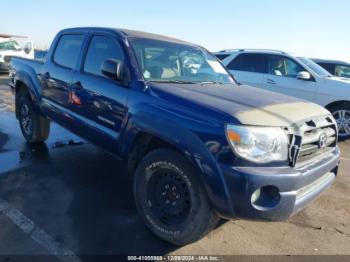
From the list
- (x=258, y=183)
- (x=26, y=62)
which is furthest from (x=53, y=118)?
(x=258, y=183)

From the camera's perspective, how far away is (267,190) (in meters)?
2.53

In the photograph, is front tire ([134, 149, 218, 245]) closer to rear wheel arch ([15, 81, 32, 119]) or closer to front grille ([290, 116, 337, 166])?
front grille ([290, 116, 337, 166])

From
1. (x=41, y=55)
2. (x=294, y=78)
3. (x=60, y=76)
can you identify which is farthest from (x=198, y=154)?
(x=294, y=78)

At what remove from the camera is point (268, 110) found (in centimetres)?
281

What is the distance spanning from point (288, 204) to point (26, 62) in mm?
4620

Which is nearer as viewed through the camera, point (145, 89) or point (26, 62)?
point (145, 89)

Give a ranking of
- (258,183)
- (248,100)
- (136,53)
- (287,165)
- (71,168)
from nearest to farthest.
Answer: (258,183)
(287,165)
(248,100)
(136,53)
(71,168)

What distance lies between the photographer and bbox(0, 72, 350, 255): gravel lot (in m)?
2.96

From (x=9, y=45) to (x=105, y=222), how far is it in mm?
17164

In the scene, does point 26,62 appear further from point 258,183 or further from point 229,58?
point 229,58

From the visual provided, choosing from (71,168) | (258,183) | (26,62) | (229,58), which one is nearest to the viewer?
(258,183)

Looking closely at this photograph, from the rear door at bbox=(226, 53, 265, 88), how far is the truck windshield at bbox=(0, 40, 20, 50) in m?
13.4

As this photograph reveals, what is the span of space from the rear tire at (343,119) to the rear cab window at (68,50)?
5681mm

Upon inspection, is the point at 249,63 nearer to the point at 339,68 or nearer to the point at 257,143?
the point at 339,68
